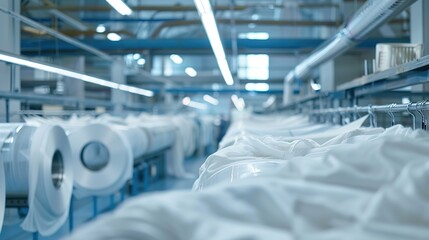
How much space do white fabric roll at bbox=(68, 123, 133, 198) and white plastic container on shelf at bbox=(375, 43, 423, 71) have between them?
9.07 feet

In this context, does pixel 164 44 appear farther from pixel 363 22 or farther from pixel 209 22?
pixel 363 22

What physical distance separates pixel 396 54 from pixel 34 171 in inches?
101

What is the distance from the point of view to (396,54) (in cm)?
296

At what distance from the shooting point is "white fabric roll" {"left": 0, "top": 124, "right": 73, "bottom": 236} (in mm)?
3068

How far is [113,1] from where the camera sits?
2900 millimetres

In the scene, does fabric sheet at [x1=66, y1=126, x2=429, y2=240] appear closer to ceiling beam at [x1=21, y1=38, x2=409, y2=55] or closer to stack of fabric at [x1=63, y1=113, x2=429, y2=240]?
stack of fabric at [x1=63, y1=113, x2=429, y2=240]

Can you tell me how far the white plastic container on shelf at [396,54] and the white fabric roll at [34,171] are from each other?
7.93 feet

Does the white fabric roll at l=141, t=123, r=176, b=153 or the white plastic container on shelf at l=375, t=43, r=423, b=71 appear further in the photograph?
the white fabric roll at l=141, t=123, r=176, b=153

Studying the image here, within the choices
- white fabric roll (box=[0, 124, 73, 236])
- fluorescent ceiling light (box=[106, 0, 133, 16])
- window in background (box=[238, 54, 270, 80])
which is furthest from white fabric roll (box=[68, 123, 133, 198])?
window in background (box=[238, 54, 270, 80])

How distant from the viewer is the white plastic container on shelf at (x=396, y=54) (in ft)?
9.69

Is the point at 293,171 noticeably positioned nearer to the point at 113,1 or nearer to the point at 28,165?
the point at 113,1

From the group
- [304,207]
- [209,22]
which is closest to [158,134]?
[209,22]

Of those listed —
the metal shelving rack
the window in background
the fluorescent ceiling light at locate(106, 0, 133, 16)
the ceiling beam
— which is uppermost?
the window in background

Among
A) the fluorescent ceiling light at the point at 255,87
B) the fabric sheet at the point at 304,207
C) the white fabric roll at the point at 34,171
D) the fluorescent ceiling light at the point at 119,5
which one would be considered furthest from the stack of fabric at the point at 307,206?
the fluorescent ceiling light at the point at 255,87
